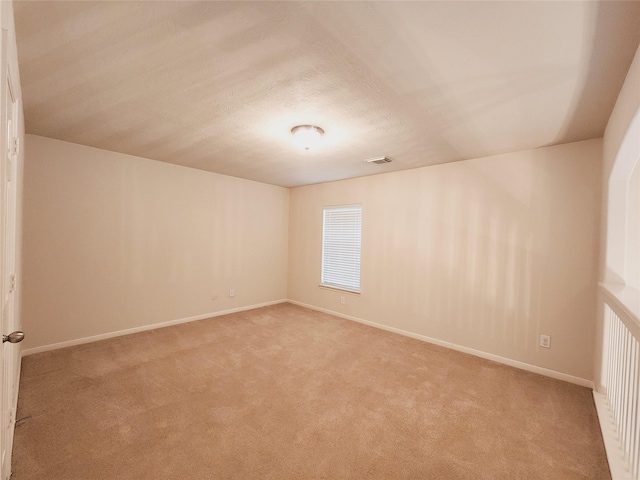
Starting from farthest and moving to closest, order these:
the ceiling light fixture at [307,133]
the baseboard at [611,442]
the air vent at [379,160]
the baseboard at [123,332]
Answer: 1. the air vent at [379,160]
2. the baseboard at [123,332]
3. the ceiling light fixture at [307,133]
4. the baseboard at [611,442]

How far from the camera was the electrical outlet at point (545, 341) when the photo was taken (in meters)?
2.83

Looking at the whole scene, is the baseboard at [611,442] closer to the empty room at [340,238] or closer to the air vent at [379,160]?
the empty room at [340,238]

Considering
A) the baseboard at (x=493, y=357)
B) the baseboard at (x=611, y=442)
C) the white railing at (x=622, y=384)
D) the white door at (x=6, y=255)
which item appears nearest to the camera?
the white door at (x=6, y=255)

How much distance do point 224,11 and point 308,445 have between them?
2505mm

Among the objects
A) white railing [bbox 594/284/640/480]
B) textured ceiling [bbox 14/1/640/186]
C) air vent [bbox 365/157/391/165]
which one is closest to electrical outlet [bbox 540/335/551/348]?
white railing [bbox 594/284/640/480]

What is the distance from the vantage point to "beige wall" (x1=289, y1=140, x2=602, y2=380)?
2.71 metres

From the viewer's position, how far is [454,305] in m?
3.52

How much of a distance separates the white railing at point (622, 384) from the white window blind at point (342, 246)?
2920 millimetres

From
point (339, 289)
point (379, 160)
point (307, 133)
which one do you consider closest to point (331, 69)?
point (307, 133)

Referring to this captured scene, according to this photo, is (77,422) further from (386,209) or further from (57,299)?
(386,209)

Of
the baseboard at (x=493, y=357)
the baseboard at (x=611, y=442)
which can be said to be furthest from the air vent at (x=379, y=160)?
the baseboard at (x=611, y=442)

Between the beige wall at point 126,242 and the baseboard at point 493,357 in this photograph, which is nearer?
the baseboard at point 493,357

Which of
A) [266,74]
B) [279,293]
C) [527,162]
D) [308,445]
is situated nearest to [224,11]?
[266,74]

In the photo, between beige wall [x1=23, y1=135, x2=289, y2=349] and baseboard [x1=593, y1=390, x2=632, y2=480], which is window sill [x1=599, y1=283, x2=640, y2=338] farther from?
beige wall [x1=23, y1=135, x2=289, y2=349]
